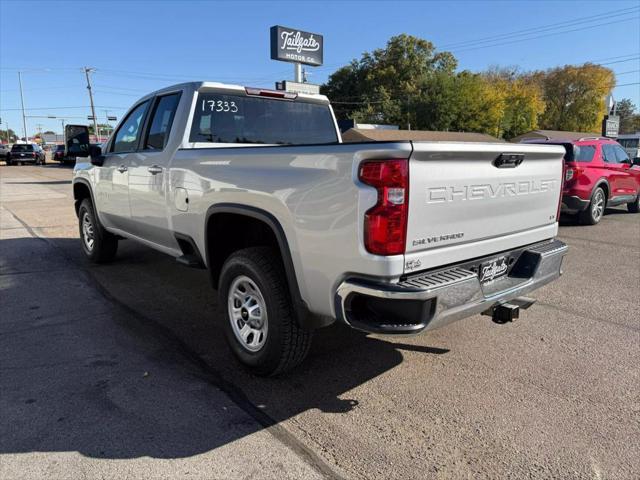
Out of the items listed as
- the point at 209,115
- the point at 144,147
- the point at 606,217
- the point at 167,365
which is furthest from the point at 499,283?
the point at 606,217

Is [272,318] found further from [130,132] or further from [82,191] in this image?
[82,191]

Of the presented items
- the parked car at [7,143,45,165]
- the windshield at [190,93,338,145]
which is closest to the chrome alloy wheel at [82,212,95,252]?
the windshield at [190,93,338,145]

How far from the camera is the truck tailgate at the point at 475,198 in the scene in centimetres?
260

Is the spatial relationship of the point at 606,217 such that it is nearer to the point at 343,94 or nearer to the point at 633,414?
the point at 633,414

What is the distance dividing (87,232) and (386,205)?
555cm

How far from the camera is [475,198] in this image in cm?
291

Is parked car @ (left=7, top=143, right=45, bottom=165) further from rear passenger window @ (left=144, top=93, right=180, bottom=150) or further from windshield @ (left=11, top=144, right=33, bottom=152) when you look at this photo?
rear passenger window @ (left=144, top=93, right=180, bottom=150)

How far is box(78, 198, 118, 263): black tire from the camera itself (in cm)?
633

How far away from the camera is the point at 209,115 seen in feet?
14.5

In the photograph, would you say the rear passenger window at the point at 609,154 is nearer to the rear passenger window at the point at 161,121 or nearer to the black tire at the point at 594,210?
the black tire at the point at 594,210

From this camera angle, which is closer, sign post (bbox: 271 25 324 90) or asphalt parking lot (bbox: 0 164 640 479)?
asphalt parking lot (bbox: 0 164 640 479)

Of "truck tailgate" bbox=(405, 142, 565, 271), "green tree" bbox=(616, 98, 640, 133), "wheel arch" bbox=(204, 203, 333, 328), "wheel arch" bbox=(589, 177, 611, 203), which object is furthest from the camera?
"green tree" bbox=(616, 98, 640, 133)

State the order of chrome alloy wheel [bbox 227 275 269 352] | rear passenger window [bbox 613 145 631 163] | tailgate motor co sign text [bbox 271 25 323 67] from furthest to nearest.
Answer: tailgate motor co sign text [bbox 271 25 323 67]
rear passenger window [bbox 613 145 631 163]
chrome alloy wheel [bbox 227 275 269 352]

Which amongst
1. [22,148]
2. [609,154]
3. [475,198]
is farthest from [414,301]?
[22,148]
